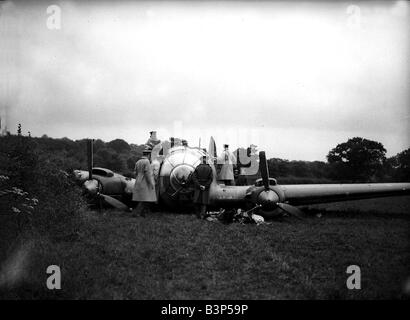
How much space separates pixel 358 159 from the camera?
25562mm

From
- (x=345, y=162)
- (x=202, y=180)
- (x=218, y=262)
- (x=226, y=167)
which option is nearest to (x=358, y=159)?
(x=345, y=162)

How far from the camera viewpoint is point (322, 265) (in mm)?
5984

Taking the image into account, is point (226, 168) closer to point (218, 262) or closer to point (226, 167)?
point (226, 167)

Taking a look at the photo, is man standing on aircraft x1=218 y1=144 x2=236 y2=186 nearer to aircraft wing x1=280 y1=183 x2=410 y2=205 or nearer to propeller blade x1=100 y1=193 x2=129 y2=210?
aircraft wing x1=280 y1=183 x2=410 y2=205

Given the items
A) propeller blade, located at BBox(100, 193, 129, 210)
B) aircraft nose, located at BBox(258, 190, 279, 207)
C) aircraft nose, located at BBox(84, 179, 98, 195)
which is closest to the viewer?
aircraft nose, located at BBox(258, 190, 279, 207)

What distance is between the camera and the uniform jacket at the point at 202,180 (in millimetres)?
11633

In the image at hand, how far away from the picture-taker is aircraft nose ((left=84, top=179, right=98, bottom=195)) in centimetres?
1255

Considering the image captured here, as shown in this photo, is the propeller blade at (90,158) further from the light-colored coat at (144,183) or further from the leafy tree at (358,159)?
the leafy tree at (358,159)

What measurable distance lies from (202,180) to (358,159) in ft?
57.8

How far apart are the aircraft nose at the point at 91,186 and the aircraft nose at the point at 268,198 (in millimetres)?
5765

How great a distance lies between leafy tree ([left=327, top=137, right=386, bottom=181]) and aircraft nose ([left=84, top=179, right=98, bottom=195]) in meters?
18.0

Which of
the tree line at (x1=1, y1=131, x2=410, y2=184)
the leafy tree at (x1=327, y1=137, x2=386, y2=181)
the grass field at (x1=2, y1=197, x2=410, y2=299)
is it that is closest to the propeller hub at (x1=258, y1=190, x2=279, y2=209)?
the grass field at (x1=2, y1=197, x2=410, y2=299)
